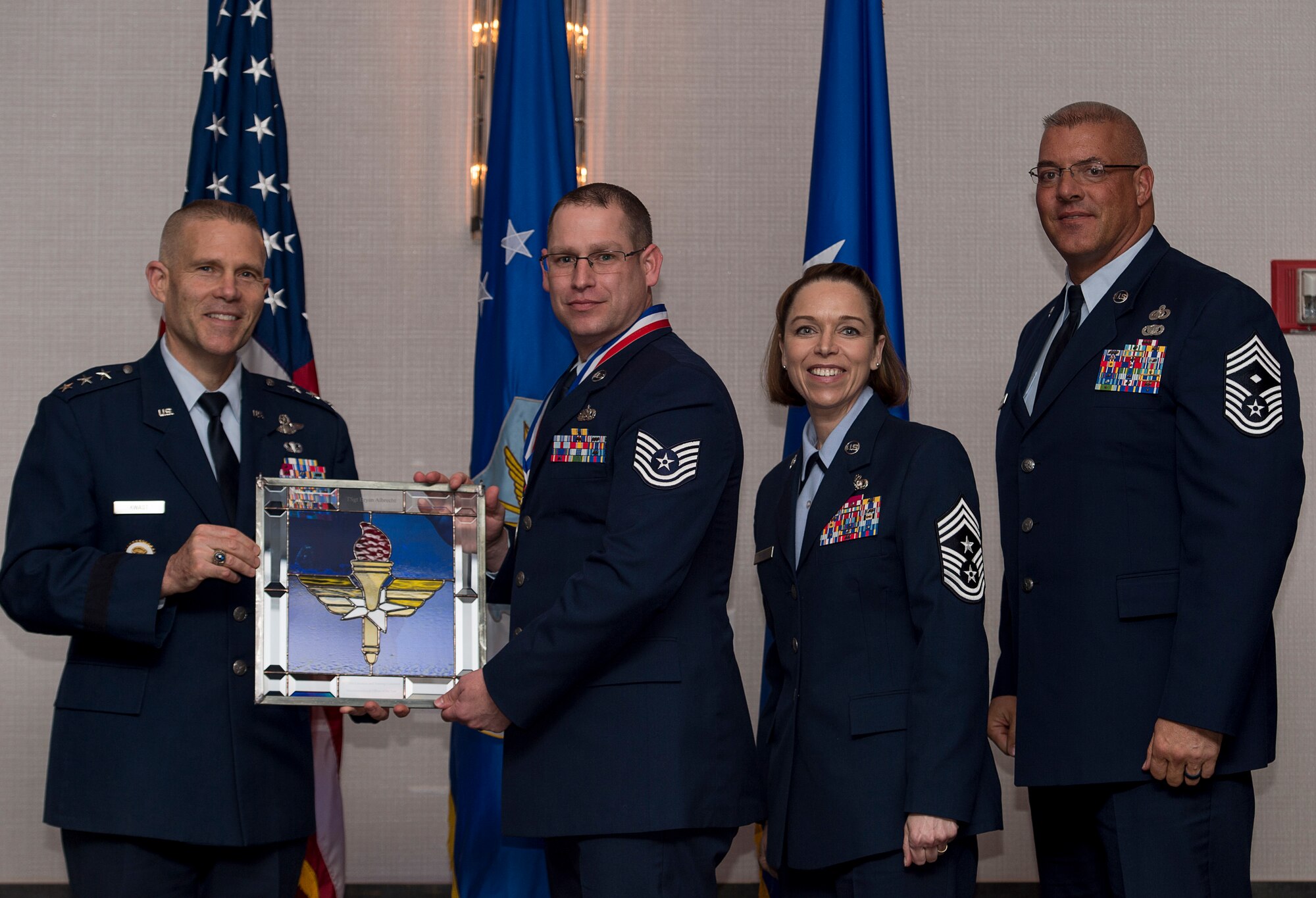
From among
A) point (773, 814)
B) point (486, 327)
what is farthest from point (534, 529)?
point (486, 327)

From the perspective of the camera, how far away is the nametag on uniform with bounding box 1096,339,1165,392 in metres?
2.28

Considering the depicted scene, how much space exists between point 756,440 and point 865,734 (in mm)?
2026

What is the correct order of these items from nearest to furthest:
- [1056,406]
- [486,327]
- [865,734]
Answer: [865,734] < [1056,406] < [486,327]

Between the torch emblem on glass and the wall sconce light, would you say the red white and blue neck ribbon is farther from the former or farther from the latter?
the wall sconce light

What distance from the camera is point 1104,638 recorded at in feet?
7.44

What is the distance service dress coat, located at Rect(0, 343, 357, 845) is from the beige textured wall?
164 cm

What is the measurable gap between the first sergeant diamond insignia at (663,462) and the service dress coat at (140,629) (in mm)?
781

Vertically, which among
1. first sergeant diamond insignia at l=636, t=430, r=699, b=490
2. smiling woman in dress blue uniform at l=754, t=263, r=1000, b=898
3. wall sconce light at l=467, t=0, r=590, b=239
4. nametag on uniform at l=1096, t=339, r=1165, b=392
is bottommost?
smiling woman in dress blue uniform at l=754, t=263, r=1000, b=898

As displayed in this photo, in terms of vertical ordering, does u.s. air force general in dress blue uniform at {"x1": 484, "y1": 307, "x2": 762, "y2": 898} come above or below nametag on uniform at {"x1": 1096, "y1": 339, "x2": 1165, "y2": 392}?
below

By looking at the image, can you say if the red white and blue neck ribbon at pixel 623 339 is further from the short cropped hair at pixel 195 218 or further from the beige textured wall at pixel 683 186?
the beige textured wall at pixel 683 186

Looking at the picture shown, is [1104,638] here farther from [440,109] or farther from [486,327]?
[440,109]

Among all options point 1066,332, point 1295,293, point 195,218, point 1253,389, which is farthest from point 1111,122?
point 1295,293

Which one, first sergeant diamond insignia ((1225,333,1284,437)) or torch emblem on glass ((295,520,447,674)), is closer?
first sergeant diamond insignia ((1225,333,1284,437))

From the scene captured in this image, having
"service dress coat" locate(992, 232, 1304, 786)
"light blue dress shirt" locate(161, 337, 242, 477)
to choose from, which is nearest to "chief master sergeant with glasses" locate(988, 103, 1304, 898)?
"service dress coat" locate(992, 232, 1304, 786)
